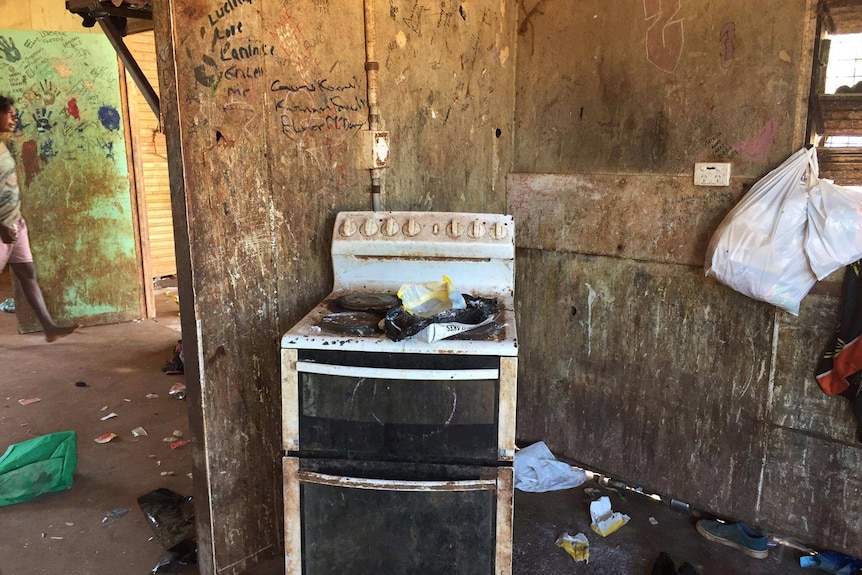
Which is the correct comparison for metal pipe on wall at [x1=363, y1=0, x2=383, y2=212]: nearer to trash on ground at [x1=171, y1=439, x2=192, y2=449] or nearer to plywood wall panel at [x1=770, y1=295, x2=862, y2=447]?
plywood wall panel at [x1=770, y1=295, x2=862, y2=447]

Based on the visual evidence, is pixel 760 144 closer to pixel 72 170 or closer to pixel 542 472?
pixel 542 472

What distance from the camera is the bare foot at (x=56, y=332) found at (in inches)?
208

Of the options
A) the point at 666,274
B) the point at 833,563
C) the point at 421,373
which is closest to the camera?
the point at 421,373

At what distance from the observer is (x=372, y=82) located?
2.67 meters

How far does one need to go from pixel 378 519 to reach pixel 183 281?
1.07 m

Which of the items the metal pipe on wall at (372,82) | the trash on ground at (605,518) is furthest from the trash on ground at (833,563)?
the metal pipe on wall at (372,82)

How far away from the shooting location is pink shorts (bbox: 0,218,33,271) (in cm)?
485

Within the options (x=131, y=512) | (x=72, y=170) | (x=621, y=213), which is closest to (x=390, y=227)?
(x=621, y=213)

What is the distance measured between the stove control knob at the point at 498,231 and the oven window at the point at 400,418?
727 millimetres

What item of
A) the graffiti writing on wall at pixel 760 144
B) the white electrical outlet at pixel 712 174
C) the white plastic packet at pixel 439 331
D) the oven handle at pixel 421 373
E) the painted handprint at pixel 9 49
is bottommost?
the oven handle at pixel 421 373

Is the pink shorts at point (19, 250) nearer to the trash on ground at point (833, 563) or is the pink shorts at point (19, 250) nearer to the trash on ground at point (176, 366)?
the trash on ground at point (176, 366)

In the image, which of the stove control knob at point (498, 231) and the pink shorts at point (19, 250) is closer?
the stove control knob at point (498, 231)

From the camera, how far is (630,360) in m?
3.09

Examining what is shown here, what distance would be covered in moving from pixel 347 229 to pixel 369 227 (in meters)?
0.09
